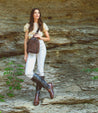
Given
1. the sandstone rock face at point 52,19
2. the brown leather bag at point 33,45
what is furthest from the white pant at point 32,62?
the sandstone rock face at point 52,19

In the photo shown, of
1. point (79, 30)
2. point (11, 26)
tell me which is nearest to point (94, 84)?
point (79, 30)

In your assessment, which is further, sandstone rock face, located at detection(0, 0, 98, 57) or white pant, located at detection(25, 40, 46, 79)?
sandstone rock face, located at detection(0, 0, 98, 57)

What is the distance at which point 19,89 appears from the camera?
15.1 feet

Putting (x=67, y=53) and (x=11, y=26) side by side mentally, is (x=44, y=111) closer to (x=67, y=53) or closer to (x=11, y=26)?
(x=67, y=53)

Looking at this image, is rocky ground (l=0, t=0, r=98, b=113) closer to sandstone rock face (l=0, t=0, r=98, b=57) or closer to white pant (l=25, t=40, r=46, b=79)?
sandstone rock face (l=0, t=0, r=98, b=57)

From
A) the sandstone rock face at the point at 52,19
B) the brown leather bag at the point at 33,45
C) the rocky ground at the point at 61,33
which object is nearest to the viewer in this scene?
the brown leather bag at the point at 33,45

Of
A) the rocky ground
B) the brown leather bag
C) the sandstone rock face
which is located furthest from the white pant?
the sandstone rock face

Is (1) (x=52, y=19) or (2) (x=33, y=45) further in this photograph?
(1) (x=52, y=19)

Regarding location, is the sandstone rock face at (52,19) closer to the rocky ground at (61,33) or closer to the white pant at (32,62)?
the rocky ground at (61,33)

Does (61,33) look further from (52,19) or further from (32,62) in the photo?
(32,62)

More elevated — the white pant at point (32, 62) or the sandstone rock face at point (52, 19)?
the sandstone rock face at point (52, 19)

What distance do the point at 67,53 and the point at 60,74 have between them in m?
1.37

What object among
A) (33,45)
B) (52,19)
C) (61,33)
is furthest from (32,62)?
(52,19)

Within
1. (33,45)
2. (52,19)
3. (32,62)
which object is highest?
(52,19)
